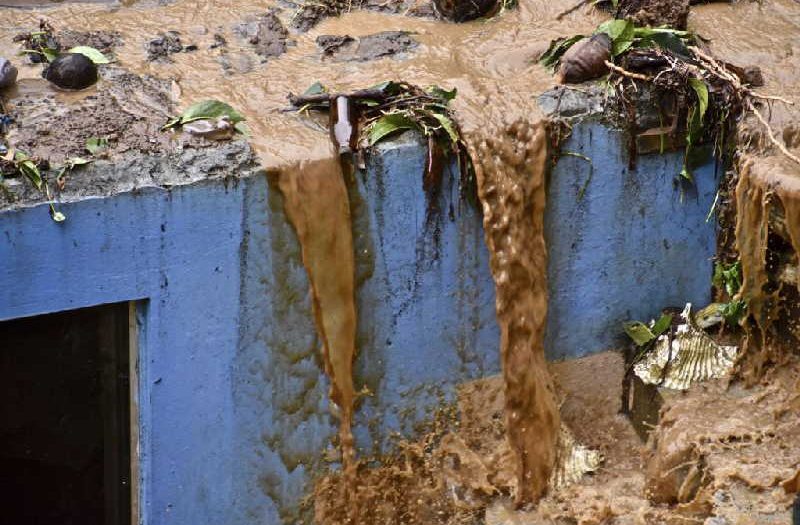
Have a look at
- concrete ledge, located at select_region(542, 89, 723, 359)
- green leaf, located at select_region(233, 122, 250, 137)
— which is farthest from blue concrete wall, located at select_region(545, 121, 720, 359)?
green leaf, located at select_region(233, 122, 250, 137)

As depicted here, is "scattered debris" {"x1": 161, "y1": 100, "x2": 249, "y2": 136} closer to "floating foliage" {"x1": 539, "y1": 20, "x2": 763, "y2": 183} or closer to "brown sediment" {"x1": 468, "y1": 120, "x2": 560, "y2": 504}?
"brown sediment" {"x1": 468, "y1": 120, "x2": 560, "y2": 504}

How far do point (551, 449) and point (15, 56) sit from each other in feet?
10.9

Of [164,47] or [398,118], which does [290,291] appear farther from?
[164,47]

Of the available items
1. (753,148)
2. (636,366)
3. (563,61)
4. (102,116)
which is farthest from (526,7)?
(102,116)

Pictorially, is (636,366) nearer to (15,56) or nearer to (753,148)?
(753,148)

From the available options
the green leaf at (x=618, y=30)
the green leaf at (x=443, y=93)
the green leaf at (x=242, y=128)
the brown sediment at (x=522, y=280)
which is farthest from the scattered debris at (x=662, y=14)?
the green leaf at (x=242, y=128)

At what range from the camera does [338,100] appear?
18.3 ft

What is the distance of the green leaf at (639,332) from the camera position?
20.4 ft

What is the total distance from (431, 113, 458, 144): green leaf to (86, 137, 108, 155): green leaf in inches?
57.8

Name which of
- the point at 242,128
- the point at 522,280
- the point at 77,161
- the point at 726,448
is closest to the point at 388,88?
the point at 242,128

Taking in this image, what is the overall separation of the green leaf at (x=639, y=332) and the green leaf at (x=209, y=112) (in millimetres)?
2242

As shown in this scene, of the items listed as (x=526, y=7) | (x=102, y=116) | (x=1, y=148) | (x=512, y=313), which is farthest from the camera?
(x=526, y=7)

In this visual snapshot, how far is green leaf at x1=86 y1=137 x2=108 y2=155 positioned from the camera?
205 inches

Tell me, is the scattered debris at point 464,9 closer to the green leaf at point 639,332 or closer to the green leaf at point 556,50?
the green leaf at point 556,50
